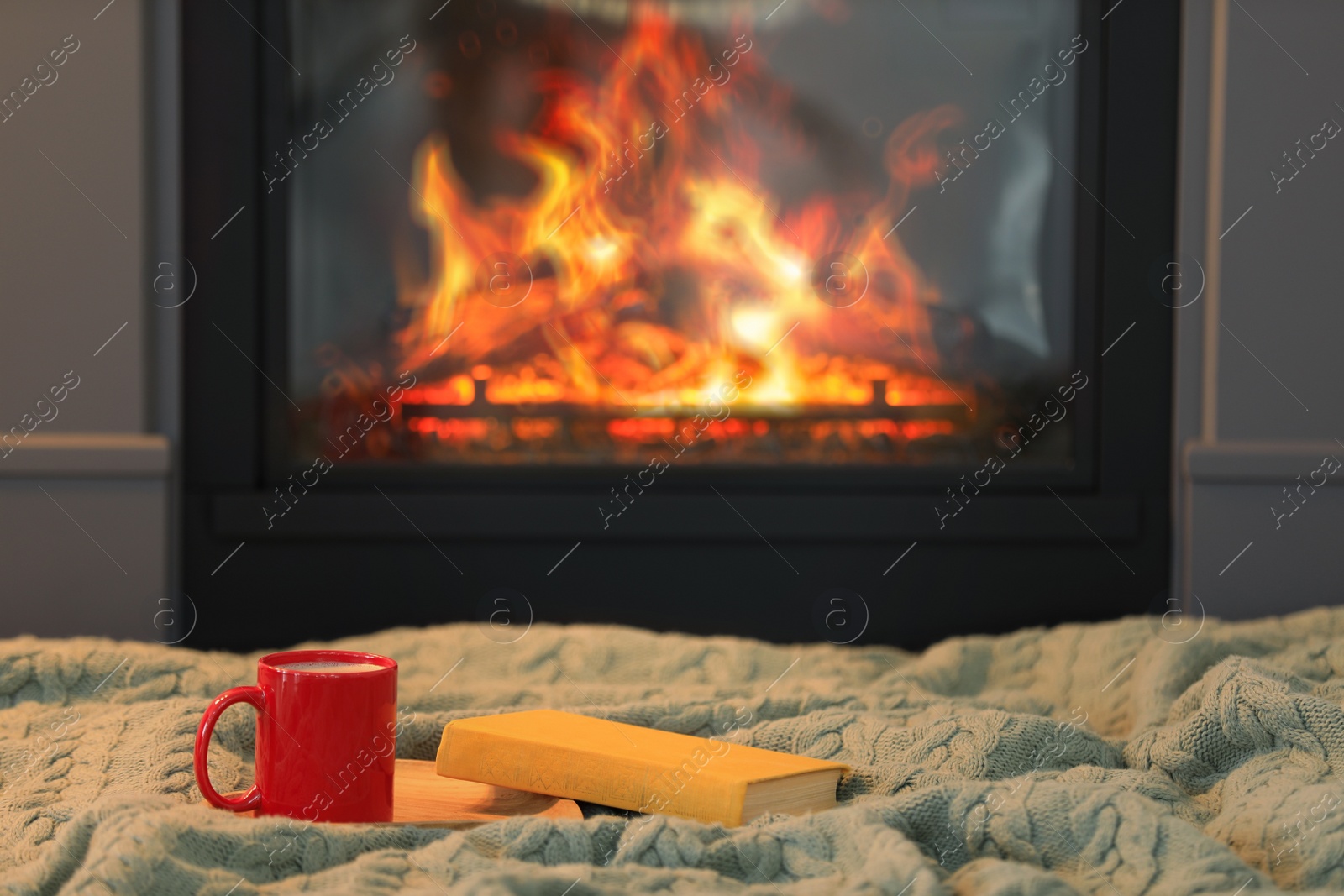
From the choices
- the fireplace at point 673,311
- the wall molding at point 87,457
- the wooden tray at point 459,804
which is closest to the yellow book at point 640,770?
the wooden tray at point 459,804

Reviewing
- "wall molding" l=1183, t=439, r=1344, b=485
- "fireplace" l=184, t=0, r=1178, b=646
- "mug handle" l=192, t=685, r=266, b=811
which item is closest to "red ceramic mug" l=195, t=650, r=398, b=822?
"mug handle" l=192, t=685, r=266, b=811

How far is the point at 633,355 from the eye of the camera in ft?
5.60

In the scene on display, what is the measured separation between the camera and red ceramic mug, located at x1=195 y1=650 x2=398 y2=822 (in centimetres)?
68

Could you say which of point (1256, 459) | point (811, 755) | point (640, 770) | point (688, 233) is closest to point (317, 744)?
point (640, 770)

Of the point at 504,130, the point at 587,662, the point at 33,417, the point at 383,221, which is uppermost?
the point at 504,130

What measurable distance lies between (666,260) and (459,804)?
1.10 metres

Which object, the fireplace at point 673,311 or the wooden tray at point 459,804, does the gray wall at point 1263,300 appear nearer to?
the fireplace at point 673,311

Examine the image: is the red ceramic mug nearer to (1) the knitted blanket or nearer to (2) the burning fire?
(1) the knitted blanket

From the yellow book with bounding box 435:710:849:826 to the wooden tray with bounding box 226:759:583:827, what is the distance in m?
0.01

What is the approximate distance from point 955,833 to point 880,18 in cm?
137

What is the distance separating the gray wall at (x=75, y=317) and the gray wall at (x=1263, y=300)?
4.95ft

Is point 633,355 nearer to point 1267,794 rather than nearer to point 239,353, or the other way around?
point 239,353

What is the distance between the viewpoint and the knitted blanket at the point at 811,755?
0.61 m

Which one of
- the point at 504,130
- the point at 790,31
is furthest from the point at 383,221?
the point at 790,31
